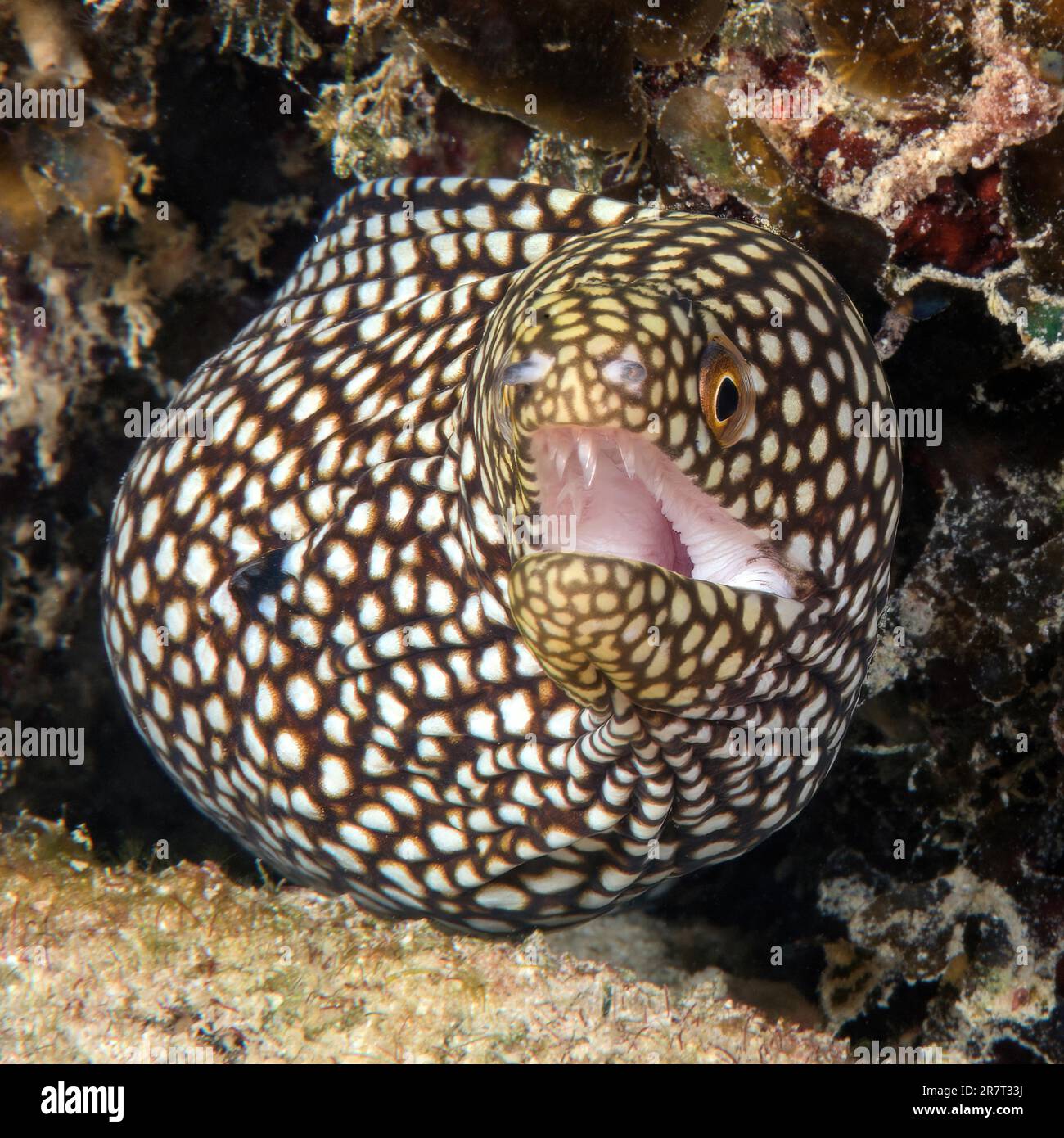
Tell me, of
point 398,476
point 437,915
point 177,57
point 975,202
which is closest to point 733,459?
point 398,476

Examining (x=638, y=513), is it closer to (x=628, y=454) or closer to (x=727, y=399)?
(x=628, y=454)

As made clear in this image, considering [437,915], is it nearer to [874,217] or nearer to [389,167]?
[874,217]

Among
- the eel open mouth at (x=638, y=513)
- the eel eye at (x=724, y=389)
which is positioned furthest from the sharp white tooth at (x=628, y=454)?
the eel eye at (x=724, y=389)

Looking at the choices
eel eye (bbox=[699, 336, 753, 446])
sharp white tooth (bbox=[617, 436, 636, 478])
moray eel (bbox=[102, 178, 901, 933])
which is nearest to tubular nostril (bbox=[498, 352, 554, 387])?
moray eel (bbox=[102, 178, 901, 933])

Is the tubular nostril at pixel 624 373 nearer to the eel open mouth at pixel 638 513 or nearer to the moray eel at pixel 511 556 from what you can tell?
the moray eel at pixel 511 556

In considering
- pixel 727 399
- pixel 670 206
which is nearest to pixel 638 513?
pixel 727 399
